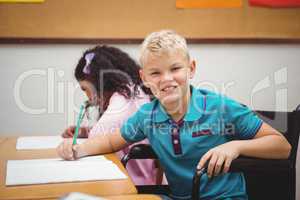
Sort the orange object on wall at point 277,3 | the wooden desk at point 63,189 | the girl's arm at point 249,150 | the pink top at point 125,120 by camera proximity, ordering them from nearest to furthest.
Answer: the wooden desk at point 63,189
the girl's arm at point 249,150
the pink top at point 125,120
the orange object on wall at point 277,3

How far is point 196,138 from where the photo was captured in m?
1.02

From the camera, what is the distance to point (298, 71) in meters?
1.34

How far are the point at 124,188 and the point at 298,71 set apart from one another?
2.90 feet

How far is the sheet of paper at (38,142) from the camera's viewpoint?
108cm

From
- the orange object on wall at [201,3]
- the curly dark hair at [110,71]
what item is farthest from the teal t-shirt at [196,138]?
the orange object on wall at [201,3]

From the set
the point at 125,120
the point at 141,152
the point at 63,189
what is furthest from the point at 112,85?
the point at 63,189

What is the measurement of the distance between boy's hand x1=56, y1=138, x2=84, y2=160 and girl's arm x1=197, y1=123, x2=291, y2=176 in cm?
32

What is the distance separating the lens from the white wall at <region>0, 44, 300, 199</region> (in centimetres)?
122

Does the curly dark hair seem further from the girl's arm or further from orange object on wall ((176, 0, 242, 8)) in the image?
the girl's arm

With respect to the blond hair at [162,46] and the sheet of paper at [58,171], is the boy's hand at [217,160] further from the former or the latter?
the blond hair at [162,46]

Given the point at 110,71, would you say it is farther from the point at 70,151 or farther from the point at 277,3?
the point at 277,3

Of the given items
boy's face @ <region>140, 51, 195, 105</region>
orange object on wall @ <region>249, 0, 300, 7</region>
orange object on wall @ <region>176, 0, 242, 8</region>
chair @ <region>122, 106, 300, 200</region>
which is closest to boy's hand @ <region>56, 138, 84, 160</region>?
chair @ <region>122, 106, 300, 200</region>

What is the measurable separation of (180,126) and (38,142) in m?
0.42

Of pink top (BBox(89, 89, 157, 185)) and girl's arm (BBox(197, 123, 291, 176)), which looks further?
pink top (BBox(89, 89, 157, 185))
